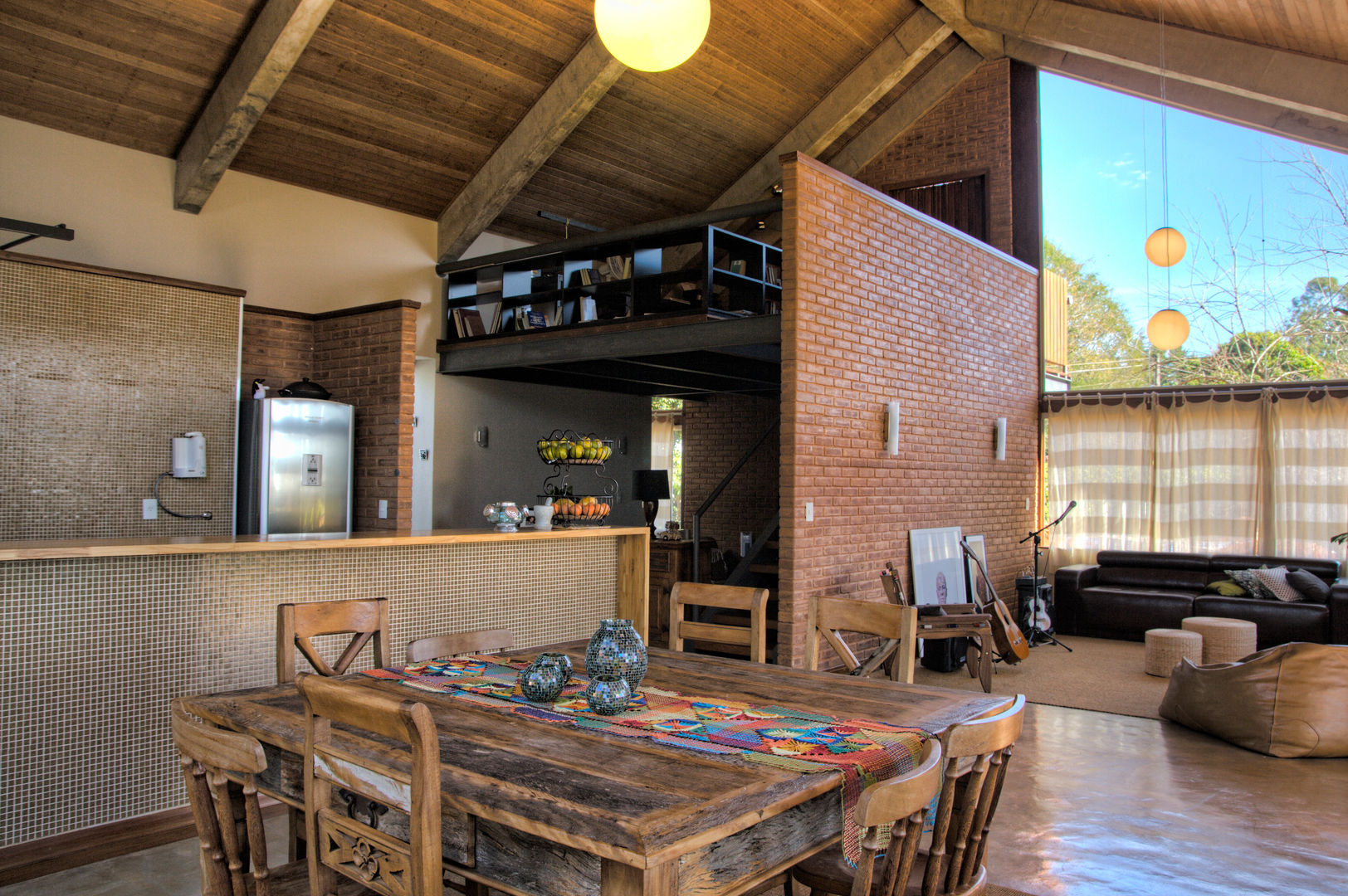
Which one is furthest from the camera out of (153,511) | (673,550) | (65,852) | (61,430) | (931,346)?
(673,550)

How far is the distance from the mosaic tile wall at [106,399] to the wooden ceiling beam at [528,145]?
7.99ft

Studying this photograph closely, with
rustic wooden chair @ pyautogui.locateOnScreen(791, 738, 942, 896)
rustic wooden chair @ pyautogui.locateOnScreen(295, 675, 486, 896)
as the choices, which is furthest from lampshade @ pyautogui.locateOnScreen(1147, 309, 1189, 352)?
rustic wooden chair @ pyautogui.locateOnScreen(295, 675, 486, 896)

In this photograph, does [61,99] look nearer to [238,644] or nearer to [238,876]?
[238,644]

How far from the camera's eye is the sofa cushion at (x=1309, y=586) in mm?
7520

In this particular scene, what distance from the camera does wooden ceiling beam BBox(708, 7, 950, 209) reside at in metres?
8.40

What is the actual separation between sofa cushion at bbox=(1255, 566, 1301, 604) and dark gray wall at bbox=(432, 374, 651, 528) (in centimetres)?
601

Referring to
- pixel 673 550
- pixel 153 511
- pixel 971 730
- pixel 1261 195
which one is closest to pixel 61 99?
pixel 153 511

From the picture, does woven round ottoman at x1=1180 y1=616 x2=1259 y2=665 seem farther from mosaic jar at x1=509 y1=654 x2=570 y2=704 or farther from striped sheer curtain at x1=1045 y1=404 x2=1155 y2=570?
mosaic jar at x1=509 y1=654 x2=570 y2=704

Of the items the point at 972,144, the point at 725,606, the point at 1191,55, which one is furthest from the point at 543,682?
the point at 972,144

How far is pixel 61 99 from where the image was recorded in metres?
5.91

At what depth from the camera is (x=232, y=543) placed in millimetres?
3596

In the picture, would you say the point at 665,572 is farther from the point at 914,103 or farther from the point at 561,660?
the point at 561,660

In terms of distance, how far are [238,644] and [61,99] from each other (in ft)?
14.4

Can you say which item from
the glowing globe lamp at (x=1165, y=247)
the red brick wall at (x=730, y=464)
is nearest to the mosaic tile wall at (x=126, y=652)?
the glowing globe lamp at (x=1165, y=247)
